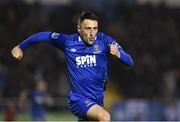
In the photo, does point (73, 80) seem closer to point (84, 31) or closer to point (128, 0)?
point (84, 31)

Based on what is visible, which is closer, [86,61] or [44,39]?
[86,61]

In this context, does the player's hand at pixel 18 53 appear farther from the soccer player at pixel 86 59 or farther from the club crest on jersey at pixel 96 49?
the club crest on jersey at pixel 96 49

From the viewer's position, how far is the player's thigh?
22.4 ft

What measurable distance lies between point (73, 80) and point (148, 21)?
511 inches

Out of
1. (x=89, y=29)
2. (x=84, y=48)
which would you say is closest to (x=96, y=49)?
(x=84, y=48)

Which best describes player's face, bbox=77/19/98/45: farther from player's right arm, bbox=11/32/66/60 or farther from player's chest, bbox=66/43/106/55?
player's right arm, bbox=11/32/66/60

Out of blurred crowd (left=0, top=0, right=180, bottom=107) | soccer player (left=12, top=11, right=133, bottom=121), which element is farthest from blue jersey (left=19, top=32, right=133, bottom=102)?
blurred crowd (left=0, top=0, right=180, bottom=107)

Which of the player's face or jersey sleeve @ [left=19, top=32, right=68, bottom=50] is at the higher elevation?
the player's face

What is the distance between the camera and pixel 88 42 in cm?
756

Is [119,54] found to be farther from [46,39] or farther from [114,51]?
[46,39]

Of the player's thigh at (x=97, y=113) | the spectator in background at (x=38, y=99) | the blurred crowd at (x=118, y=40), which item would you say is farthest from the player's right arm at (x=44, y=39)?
the blurred crowd at (x=118, y=40)

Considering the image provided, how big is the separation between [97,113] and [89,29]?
1.03 metres

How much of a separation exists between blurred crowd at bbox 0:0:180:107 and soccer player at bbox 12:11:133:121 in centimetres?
944

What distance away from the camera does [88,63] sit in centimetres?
753
